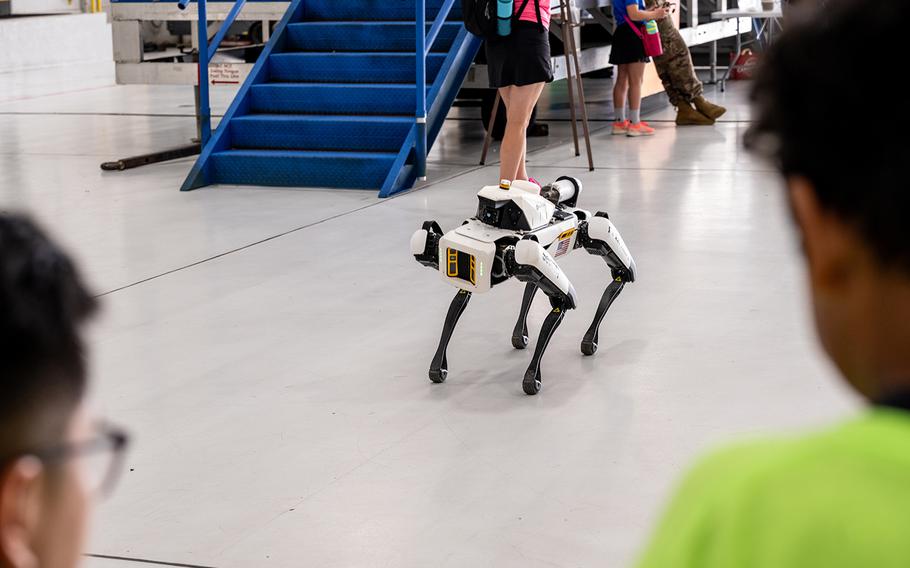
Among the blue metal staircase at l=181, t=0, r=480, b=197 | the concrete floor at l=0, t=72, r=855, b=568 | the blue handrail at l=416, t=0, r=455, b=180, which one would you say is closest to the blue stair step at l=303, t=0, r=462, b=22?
the blue metal staircase at l=181, t=0, r=480, b=197

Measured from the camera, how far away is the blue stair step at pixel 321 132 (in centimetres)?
752

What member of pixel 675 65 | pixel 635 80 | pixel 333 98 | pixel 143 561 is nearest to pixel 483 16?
pixel 333 98

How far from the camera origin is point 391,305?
4.61 metres

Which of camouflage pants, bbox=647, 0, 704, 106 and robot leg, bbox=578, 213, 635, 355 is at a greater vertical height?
camouflage pants, bbox=647, 0, 704, 106

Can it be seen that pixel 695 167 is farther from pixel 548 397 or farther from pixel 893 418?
pixel 893 418

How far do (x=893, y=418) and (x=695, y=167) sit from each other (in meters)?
7.45

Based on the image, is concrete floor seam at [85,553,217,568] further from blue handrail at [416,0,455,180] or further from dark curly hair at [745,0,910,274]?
blue handrail at [416,0,455,180]

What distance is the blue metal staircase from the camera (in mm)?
7406

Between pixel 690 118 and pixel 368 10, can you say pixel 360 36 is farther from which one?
pixel 690 118

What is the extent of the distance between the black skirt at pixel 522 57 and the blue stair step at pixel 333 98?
158 cm

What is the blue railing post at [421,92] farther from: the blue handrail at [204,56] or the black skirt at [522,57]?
the blue handrail at [204,56]

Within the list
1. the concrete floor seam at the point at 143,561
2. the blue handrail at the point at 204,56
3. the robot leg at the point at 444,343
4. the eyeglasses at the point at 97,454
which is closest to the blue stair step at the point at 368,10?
the blue handrail at the point at 204,56

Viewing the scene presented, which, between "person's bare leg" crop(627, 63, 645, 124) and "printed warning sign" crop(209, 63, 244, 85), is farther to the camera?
"person's bare leg" crop(627, 63, 645, 124)

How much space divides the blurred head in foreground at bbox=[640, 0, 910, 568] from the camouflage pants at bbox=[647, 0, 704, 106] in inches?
376
